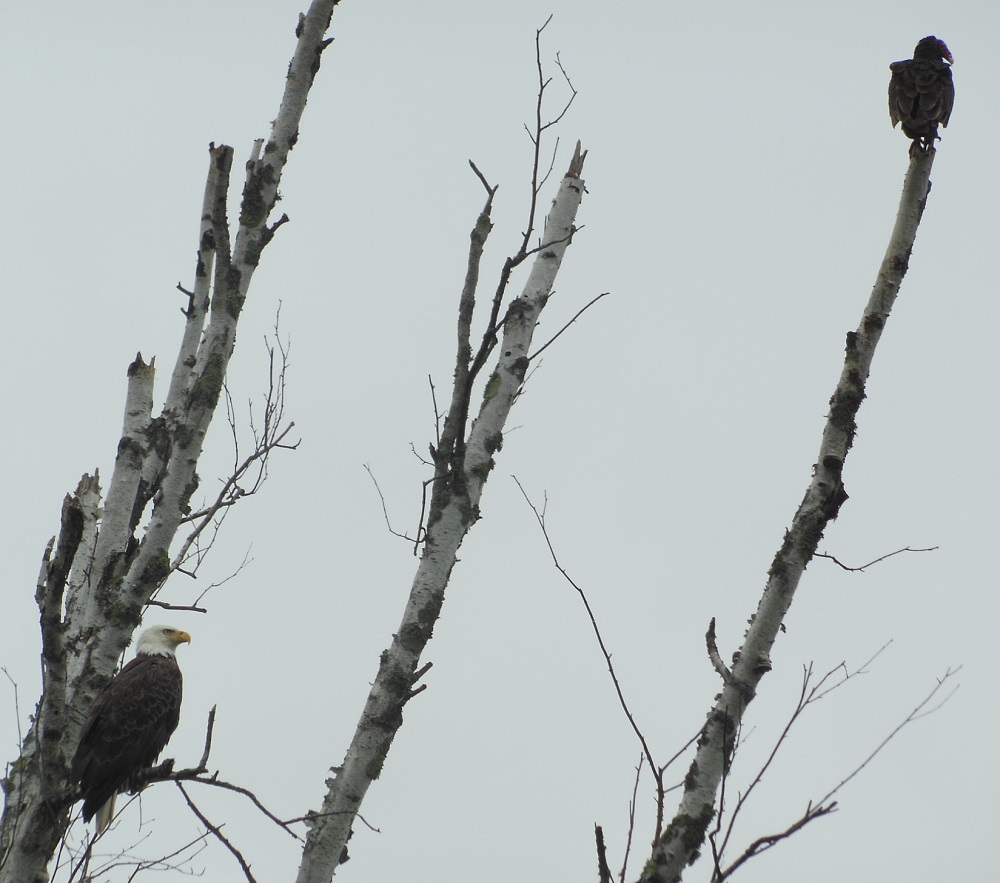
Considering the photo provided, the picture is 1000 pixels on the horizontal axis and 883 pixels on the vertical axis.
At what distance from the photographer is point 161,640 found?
7.16 m

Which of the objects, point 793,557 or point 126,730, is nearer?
point 793,557

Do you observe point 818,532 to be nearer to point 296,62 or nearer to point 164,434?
point 164,434

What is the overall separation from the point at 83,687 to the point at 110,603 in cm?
34

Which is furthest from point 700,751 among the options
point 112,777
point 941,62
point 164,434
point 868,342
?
point 112,777

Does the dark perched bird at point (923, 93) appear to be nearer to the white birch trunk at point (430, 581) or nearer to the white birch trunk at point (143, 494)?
the white birch trunk at point (430, 581)

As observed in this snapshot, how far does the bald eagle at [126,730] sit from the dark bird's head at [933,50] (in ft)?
15.3

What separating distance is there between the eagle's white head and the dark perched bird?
557cm

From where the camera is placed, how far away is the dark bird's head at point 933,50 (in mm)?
3895

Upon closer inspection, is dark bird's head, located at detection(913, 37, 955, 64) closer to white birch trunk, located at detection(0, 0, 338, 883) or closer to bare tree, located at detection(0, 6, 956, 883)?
bare tree, located at detection(0, 6, 956, 883)

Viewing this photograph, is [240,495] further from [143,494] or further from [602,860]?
[602,860]

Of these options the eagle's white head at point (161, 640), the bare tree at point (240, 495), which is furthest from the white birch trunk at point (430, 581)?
the eagle's white head at point (161, 640)

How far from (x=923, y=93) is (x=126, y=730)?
507 centimetres

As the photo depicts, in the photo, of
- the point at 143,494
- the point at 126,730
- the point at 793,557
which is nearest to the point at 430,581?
the point at 143,494

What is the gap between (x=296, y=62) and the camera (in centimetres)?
540
